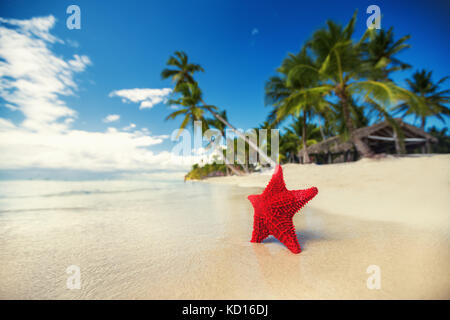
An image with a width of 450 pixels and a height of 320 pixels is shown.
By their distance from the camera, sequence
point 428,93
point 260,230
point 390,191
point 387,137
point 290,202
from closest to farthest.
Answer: point 290,202 → point 260,230 → point 390,191 → point 387,137 → point 428,93

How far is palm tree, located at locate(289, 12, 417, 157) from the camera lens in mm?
8188

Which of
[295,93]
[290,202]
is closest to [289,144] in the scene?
[295,93]

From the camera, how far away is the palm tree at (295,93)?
1066 centimetres

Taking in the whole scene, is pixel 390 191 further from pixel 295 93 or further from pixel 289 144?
pixel 289 144

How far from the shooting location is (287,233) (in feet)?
5.64

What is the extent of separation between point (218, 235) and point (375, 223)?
2.16 metres

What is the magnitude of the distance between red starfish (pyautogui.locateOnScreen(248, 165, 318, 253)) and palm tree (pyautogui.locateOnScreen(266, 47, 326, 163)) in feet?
32.6

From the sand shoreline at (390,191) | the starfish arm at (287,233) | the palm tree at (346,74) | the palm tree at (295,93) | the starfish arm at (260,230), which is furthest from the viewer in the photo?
the palm tree at (295,93)

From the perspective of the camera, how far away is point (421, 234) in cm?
207

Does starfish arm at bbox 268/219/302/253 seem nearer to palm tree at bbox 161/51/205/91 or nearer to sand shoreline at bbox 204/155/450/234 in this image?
sand shoreline at bbox 204/155/450/234

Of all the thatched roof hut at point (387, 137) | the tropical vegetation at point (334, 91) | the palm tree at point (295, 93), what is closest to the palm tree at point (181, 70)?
the tropical vegetation at point (334, 91)

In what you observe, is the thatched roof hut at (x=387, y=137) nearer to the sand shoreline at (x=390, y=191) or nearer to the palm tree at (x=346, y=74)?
the palm tree at (x=346, y=74)

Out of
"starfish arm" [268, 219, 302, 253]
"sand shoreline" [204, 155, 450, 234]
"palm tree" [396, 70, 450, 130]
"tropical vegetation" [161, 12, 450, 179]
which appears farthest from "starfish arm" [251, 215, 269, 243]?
"palm tree" [396, 70, 450, 130]

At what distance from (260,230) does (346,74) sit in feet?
37.8
